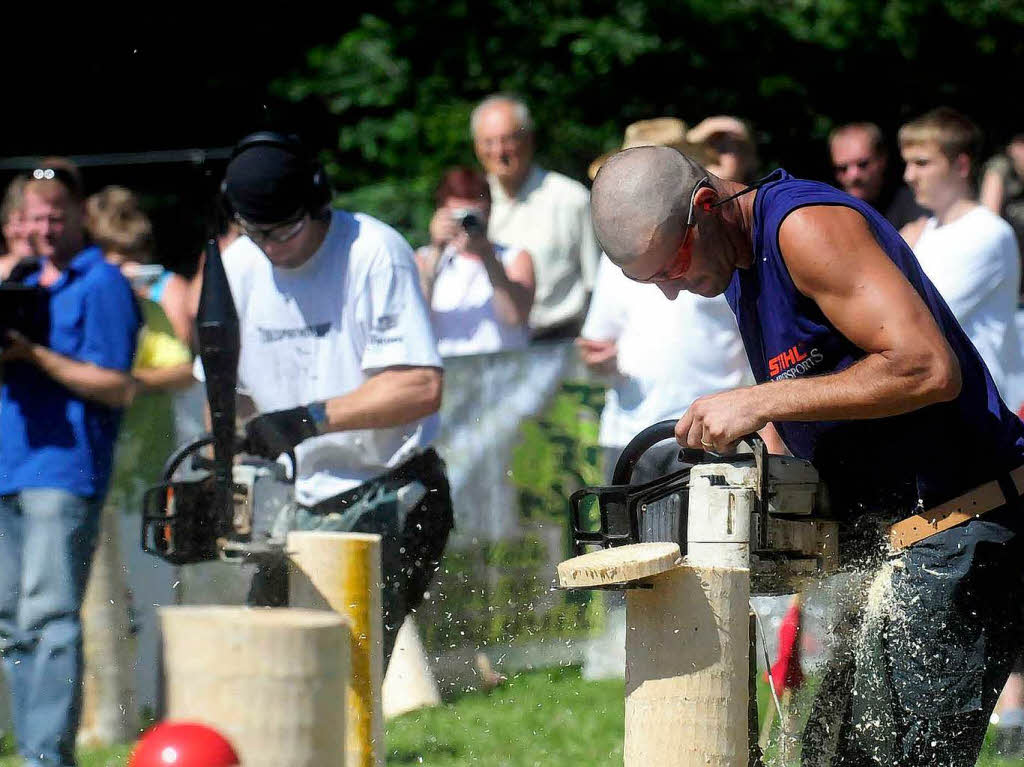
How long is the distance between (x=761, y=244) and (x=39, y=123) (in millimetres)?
8736

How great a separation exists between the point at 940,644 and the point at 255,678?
1541mm

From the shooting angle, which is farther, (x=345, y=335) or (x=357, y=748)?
(x=345, y=335)

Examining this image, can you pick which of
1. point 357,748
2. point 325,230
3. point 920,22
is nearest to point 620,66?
point 920,22

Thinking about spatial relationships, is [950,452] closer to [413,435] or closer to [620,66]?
[413,435]

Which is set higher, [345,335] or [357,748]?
[345,335]

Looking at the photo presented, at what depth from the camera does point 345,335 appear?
187 inches

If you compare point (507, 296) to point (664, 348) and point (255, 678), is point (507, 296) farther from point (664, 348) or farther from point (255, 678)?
point (255, 678)

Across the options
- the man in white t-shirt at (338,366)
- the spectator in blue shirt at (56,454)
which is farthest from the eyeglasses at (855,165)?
the spectator in blue shirt at (56,454)

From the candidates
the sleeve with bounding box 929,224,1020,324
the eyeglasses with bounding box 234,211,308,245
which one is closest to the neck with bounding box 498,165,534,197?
the sleeve with bounding box 929,224,1020,324

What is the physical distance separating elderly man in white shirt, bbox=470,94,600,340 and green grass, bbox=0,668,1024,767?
1700mm

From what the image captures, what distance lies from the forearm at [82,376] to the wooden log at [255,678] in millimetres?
3022

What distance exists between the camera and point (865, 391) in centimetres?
311

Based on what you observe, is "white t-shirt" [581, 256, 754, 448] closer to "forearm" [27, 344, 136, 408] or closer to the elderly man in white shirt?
the elderly man in white shirt

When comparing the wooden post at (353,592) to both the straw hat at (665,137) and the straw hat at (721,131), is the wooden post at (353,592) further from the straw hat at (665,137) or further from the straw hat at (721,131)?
the straw hat at (721,131)
